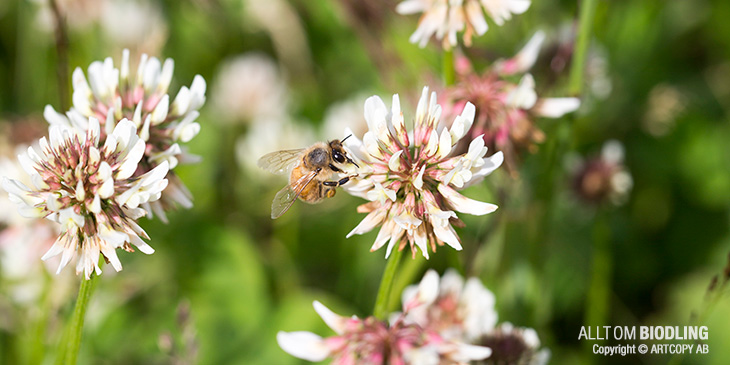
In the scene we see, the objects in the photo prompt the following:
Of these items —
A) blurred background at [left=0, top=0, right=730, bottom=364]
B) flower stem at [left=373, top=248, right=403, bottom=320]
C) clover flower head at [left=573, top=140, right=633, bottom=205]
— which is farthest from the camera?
clover flower head at [left=573, top=140, right=633, bottom=205]

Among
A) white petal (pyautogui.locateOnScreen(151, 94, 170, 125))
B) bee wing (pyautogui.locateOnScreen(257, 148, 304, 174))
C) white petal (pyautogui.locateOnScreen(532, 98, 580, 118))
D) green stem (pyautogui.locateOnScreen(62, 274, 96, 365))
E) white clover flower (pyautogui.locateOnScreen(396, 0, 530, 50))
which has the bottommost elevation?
green stem (pyautogui.locateOnScreen(62, 274, 96, 365))

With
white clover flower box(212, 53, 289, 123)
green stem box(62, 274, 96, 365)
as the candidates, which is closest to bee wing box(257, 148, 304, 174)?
green stem box(62, 274, 96, 365)

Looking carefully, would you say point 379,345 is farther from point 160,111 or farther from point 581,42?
point 581,42

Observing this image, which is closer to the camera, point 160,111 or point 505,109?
point 160,111

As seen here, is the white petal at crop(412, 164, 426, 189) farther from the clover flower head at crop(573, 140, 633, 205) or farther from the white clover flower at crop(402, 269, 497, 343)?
the clover flower head at crop(573, 140, 633, 205)

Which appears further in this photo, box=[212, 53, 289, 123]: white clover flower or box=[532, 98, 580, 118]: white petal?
box=[212, 53, 289, 123]: white clover flower

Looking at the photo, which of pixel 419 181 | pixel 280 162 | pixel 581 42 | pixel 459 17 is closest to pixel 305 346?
pixel 419 181
